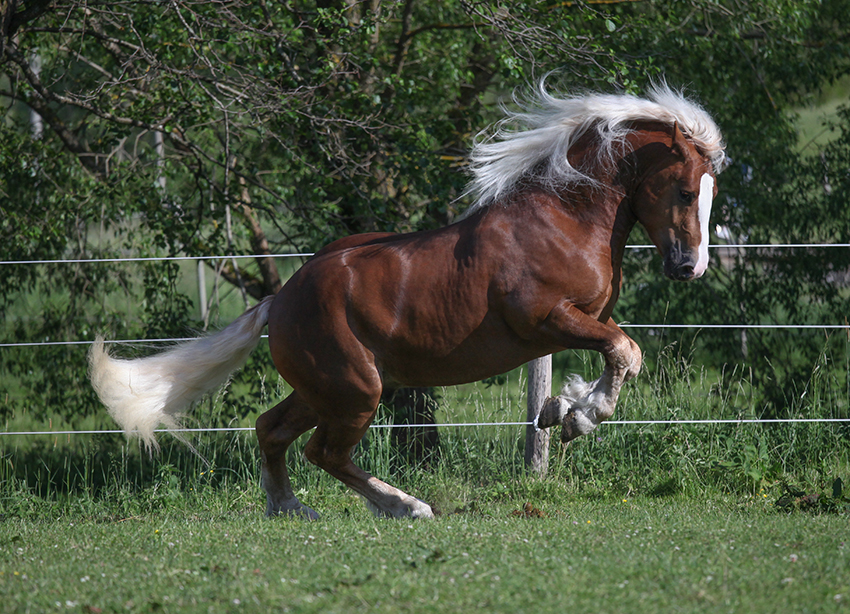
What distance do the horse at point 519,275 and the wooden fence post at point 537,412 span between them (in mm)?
1380

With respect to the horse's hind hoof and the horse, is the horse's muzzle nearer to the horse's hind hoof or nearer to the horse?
Answer: the horse

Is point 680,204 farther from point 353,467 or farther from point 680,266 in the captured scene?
point 353,467

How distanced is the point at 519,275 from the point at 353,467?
1.44 metres

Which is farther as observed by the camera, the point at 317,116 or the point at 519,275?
the point at 317,116

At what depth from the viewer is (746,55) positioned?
7.96m

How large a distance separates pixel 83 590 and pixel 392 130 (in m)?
4.28

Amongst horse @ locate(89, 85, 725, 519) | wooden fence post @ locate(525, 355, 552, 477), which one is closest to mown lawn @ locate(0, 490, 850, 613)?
horse @ locate(89, 85, 725, 519)

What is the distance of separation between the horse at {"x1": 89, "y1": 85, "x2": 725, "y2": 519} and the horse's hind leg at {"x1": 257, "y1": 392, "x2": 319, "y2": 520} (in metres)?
0.25

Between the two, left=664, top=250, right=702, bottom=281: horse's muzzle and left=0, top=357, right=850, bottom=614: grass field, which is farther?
left=664, top=250, right=702, bottom=281: horse's muzzle

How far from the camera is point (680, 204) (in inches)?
165

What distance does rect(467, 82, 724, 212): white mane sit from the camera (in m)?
4.30

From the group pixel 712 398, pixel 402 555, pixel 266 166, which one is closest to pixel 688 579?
pixel 402 555

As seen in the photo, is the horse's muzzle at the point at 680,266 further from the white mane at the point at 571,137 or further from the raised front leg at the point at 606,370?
the white mane at the point at 571,137

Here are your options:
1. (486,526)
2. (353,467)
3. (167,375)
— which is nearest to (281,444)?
(353,467)
